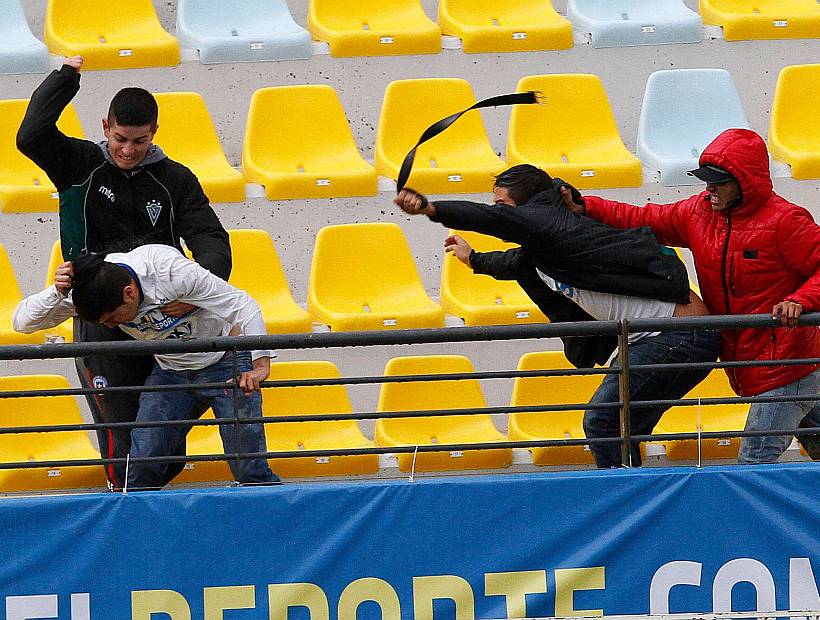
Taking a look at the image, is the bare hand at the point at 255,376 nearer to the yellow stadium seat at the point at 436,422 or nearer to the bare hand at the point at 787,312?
the yellow stadium seat at the point at 436,422

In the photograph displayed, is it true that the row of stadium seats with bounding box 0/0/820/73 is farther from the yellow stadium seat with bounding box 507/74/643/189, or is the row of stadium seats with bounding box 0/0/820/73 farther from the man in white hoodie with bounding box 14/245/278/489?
the man in white hoodie with bounding box 14/245/278/489

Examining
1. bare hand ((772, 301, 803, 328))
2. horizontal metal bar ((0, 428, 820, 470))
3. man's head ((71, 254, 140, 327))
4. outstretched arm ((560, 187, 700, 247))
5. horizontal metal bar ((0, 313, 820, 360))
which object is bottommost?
horizontal metal bar ((0, 428, 820, 470))

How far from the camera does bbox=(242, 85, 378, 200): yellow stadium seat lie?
6922 millimetres

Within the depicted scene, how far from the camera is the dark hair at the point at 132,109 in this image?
4.76 meters

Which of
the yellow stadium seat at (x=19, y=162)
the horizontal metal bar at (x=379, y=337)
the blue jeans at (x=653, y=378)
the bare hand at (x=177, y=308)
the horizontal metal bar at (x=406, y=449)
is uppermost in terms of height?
the yellow stadium seat at (x=19, y=162)

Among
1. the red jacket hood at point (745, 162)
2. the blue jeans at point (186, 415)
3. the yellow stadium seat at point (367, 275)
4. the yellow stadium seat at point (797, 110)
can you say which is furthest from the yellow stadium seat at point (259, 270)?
the yellow stadium seat at point (797, 110)

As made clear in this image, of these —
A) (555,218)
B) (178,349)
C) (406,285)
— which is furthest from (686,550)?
(406,285)

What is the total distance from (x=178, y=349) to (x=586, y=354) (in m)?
1.39

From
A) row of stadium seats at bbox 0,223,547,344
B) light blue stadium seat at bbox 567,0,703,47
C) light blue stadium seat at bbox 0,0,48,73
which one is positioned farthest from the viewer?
light blue stadium seat at bbox 567,0,703,47

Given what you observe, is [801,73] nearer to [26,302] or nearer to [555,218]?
[555,218]

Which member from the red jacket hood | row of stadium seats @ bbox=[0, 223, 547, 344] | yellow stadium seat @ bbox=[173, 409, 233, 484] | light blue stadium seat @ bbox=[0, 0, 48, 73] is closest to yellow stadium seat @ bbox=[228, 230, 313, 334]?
row of stadium seats @ bbox=[0, 223, 547, 344]

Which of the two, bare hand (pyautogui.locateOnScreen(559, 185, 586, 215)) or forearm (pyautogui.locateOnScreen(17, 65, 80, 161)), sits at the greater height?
forearm (pyautogui.locateOnScreen(17, 65, 80, 161))

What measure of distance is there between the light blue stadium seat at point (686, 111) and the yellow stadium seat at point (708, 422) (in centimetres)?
150

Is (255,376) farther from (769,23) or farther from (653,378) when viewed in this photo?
(769,23)
